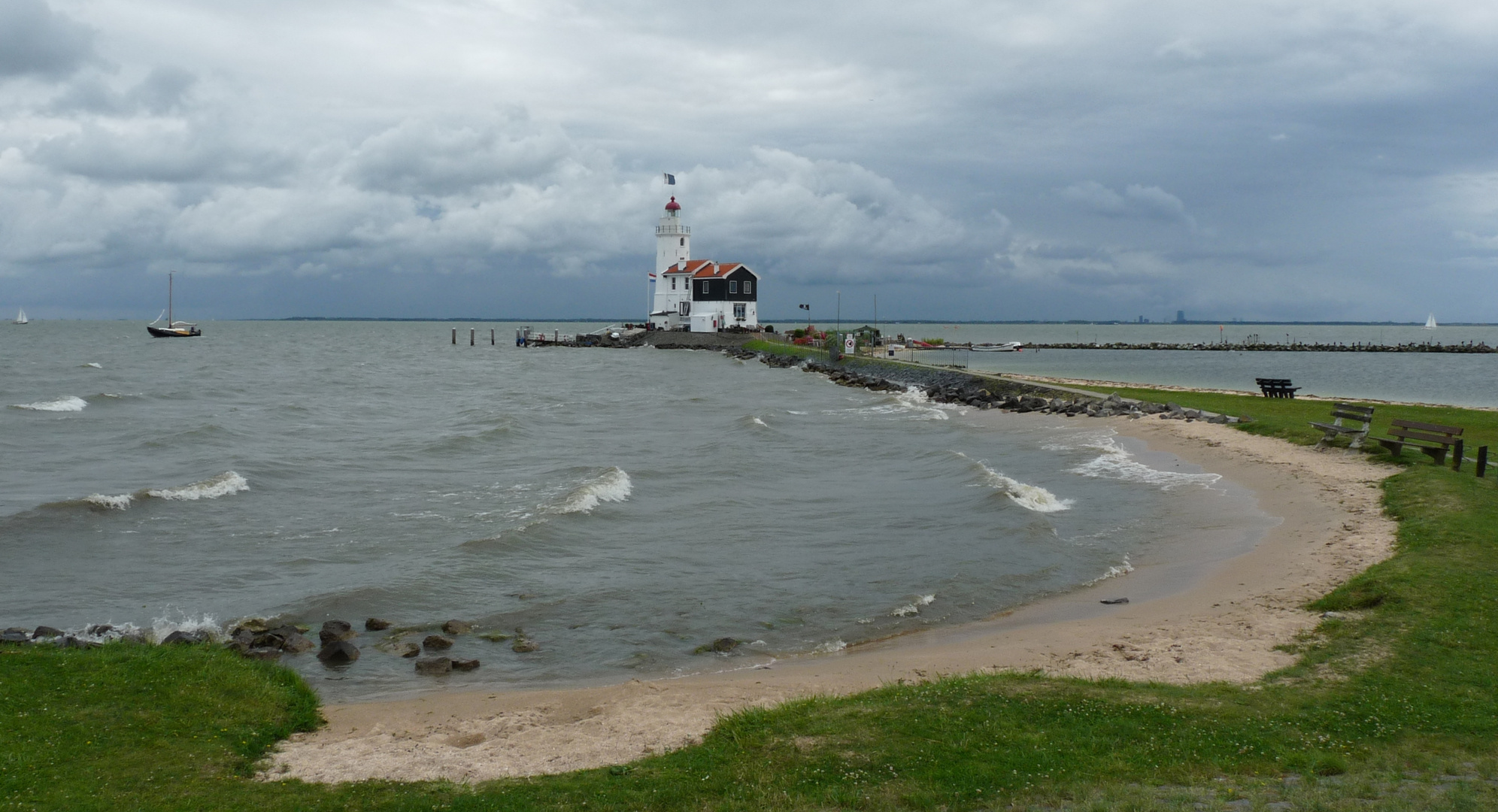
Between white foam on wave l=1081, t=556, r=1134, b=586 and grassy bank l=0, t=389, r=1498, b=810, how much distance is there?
5237mm

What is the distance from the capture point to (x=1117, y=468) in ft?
86.2

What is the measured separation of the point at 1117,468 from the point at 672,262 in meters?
92.9

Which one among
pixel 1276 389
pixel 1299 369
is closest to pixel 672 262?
pixel 1299 369

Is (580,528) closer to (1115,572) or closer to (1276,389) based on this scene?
(1115,572)

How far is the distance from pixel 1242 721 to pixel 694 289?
106952mm

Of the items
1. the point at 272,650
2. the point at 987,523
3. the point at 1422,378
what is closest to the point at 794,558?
the point at 987,523

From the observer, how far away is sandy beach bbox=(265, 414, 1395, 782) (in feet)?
30.2

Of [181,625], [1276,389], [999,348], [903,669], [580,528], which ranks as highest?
[999,348]

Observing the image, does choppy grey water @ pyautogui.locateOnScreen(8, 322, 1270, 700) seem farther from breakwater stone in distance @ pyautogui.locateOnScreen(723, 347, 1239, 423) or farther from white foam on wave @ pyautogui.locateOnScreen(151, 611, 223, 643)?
breakwater stone in distance @ pyautogui.locateOnScreen(723, 347, 1239, 423)

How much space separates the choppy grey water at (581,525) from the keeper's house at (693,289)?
67.7 metres

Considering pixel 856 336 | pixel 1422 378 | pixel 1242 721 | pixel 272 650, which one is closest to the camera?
pixel 1242 721

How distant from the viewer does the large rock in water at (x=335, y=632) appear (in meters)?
13.7

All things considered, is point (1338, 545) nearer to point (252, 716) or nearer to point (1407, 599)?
point (1407, 599)

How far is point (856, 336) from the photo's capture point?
99938 millimetres
